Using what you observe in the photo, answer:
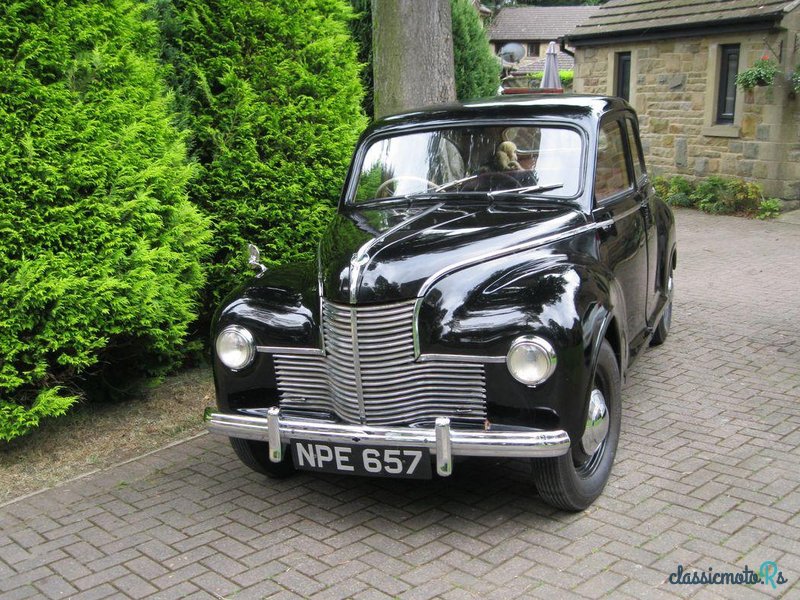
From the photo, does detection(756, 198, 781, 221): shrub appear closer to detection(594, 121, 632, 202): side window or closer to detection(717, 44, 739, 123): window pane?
detection(717, 44, 739, 123): window pane

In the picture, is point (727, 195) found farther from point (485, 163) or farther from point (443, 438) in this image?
point (443, 438)

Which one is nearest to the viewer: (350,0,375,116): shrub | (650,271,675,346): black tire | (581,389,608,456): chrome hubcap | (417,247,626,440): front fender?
(417,247,626,440): front fender

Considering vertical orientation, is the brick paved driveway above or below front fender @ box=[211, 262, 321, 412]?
below

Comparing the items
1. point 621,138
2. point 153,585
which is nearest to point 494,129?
point 621,138

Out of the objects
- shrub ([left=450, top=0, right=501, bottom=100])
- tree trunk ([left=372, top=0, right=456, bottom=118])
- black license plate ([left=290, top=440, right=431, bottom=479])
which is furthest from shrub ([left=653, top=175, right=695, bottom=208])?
black license plate ([left=290, top=440, right=431, bottom=479])

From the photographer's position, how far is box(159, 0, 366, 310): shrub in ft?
21.2

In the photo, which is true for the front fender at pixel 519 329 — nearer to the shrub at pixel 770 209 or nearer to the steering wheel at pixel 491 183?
the steering wheel at pixel 491 183

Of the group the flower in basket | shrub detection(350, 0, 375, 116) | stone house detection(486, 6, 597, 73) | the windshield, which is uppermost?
stone house detection(486, 6, 597, 73)

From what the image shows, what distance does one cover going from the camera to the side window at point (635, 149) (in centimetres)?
579

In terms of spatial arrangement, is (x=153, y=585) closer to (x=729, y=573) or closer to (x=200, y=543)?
(x=200, y=543)

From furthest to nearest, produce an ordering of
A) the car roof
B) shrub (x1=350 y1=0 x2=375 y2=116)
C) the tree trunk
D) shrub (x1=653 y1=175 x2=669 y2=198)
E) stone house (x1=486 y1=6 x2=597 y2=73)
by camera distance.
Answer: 1. stone house (x1=486 y1=6 x2=597 y2=73)
2. shrub (x1=653 y1=175 x2=669 y2=198)
3. shrub (x1=350 y1=0 x2=375 y2=116)
4. the tree trunk
5. the car roof

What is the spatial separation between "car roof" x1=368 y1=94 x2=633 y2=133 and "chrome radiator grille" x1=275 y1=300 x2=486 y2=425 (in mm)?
1721

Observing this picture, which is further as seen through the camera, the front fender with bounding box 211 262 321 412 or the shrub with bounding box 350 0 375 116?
the shrub with bounding box 350 0 375 116

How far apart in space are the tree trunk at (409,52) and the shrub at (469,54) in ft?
9.89
